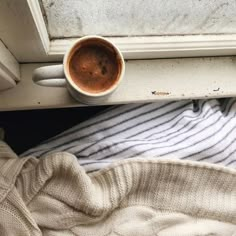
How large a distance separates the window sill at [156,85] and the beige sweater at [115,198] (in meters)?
0.09

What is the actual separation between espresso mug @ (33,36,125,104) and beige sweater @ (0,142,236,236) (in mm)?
154

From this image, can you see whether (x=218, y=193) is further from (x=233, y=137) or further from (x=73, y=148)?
(x=73, y=148)

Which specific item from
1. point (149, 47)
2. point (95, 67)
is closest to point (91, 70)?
point (95, 67)

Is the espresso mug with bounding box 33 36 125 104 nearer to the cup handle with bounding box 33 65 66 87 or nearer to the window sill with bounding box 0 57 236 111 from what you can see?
the cup handle with bounding box 33 65 66 87

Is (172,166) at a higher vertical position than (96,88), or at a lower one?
lower

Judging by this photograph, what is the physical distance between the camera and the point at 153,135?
0.70 meters

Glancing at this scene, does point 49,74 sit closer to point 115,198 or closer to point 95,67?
point 95,67

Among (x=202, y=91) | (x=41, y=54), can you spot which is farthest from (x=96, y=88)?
(x=202, y=91)

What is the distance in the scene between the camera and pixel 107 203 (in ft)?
2.18

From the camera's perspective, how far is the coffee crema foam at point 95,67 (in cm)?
55

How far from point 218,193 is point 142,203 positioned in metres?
0.13

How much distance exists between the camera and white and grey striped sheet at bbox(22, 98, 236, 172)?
2.26 ft

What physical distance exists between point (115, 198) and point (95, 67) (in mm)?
231

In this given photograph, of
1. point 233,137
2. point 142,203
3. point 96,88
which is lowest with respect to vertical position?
point 142,203
